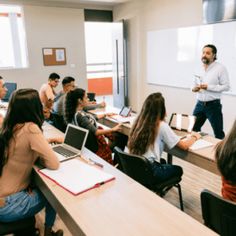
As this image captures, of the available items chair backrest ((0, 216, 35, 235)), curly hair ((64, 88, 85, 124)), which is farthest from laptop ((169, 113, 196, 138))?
chair backrest ((0, 216, 35, 235))

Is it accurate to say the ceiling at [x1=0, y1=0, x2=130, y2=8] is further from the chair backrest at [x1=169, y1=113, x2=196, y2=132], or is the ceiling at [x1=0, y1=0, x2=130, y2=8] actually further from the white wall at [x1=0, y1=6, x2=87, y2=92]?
the chair backrest at [x1=169, y1=113, x2=196, y2=132]

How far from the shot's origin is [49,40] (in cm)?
617

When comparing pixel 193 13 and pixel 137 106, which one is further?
pixel 137 106

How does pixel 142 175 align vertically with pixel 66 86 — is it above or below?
below

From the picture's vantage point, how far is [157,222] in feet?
3.67

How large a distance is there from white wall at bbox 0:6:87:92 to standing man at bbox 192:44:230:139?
385cm

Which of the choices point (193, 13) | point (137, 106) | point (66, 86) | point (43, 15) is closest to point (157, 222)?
point (66, 86)

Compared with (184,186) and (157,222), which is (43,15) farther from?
(157,222)

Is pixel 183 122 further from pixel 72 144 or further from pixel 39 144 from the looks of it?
pixel 39 144

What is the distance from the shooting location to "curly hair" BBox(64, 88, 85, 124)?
2.44 meters

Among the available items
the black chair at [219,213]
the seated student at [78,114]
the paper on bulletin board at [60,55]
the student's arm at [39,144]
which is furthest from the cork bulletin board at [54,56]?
the black chair at [219,213]

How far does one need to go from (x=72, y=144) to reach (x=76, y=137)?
6cm

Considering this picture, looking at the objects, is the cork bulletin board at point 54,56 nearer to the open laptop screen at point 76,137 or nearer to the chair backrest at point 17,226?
the open laptop screen at point 76,137

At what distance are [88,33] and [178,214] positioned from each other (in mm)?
8843
